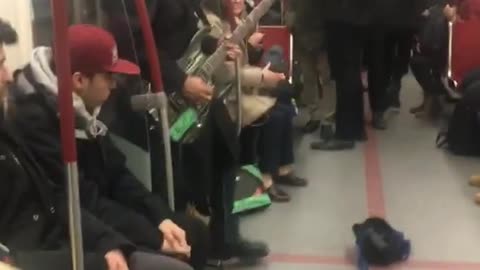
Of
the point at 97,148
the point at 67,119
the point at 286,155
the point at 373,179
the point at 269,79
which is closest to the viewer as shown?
the point at 67,119

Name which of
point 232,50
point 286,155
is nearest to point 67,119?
point 232,50

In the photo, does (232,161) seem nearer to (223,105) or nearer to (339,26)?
(223,105)

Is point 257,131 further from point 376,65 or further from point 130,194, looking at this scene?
point 376,65

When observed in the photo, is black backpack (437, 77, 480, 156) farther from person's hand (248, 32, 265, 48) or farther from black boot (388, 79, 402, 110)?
person's hand (248, 32, 265, 48)

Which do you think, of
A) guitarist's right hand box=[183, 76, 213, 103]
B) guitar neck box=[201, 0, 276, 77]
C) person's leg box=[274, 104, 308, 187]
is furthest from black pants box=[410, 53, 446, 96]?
guitarist's right hand box=[183, 76, 213, 103]

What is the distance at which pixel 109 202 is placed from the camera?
2.00 metres

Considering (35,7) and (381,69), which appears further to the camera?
(381,69)

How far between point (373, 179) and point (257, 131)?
889 millimetres

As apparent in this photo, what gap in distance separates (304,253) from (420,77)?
5.83ft

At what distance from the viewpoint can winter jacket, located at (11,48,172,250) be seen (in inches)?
68.1

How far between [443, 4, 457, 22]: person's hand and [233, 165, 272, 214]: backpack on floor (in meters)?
1.44

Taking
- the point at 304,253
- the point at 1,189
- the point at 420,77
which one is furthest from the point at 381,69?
the point at 1,189

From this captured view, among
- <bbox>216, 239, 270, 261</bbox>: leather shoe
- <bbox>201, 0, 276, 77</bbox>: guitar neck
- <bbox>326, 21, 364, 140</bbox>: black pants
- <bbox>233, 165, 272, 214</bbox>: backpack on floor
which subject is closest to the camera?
<bbox>201, 0, 276, 77</bbox>: guitar neck

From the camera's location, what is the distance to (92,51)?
185cm
